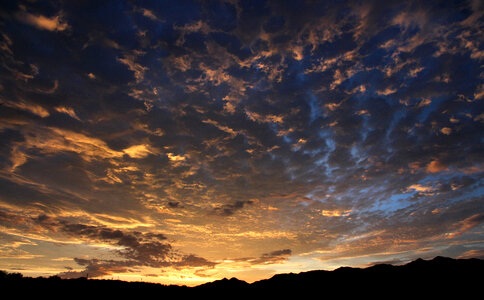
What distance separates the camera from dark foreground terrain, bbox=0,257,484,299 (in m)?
37.5

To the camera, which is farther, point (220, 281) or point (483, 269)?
point (220, 281)

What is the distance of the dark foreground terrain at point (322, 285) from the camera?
1476 inches

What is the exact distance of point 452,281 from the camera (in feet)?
138

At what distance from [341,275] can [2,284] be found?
2736 inches

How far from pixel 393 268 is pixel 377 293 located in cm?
984

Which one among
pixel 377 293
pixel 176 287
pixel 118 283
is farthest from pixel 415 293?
pixel 118 283

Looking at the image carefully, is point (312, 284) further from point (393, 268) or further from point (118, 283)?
point (118, 283)

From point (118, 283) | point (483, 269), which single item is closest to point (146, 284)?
point (118, 283)

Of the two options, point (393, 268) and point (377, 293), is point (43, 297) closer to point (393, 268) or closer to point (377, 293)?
point (377, 293)

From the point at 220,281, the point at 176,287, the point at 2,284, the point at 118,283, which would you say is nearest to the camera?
the point at 2,284

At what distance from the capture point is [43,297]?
113ft

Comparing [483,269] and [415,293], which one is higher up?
[483,269]

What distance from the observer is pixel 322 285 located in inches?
2028

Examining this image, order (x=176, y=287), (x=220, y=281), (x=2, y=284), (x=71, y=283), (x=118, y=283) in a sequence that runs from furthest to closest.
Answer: (x=220, y=281)
(x=176, y=287)
(x=118, y=283)
(x=71, y=283)
(x=2, y=284)
